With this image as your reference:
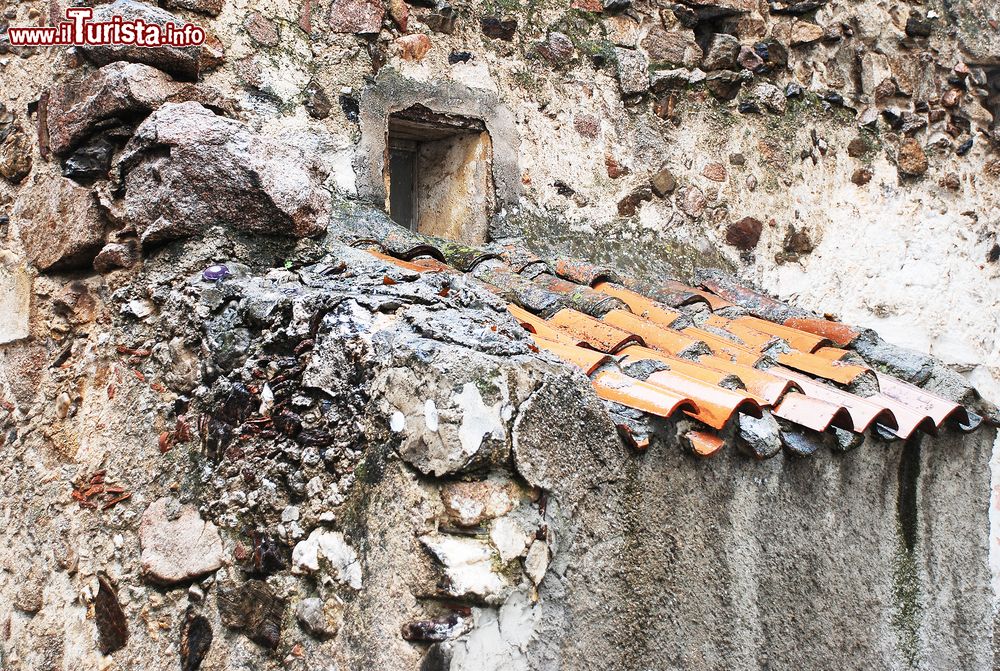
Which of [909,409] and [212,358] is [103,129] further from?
[909,409]

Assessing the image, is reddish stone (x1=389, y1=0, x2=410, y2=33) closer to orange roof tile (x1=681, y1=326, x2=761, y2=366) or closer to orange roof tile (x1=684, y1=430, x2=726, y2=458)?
orange roof tile (x1=681, y1=326, x2=761, y2=366)

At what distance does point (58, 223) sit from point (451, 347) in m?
1.60

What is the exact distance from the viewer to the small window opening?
3666mm

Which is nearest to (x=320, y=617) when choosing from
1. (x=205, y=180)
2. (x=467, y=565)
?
(x=467, y=565)

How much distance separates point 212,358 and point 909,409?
74.3 inches

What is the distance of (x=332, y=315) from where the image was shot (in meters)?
1.99

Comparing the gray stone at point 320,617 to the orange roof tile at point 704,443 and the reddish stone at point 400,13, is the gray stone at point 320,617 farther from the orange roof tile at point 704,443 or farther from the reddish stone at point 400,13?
the reddish stone at point 400,13

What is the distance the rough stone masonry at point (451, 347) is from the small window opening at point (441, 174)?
0.17 feet

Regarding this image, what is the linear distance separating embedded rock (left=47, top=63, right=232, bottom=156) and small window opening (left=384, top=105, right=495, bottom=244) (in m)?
1.00

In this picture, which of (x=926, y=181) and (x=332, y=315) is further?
(x=926, y=181)

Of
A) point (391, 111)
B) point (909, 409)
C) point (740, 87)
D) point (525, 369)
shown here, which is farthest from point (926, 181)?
point (525, 369)

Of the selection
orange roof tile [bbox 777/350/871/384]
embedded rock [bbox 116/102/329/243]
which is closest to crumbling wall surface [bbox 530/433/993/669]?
orange roof tile [bbox 777/350/871/384]

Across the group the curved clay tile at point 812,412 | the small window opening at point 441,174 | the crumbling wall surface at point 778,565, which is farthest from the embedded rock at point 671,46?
the curved clay tile at point 812,412

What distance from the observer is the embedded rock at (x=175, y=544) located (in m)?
2.11
